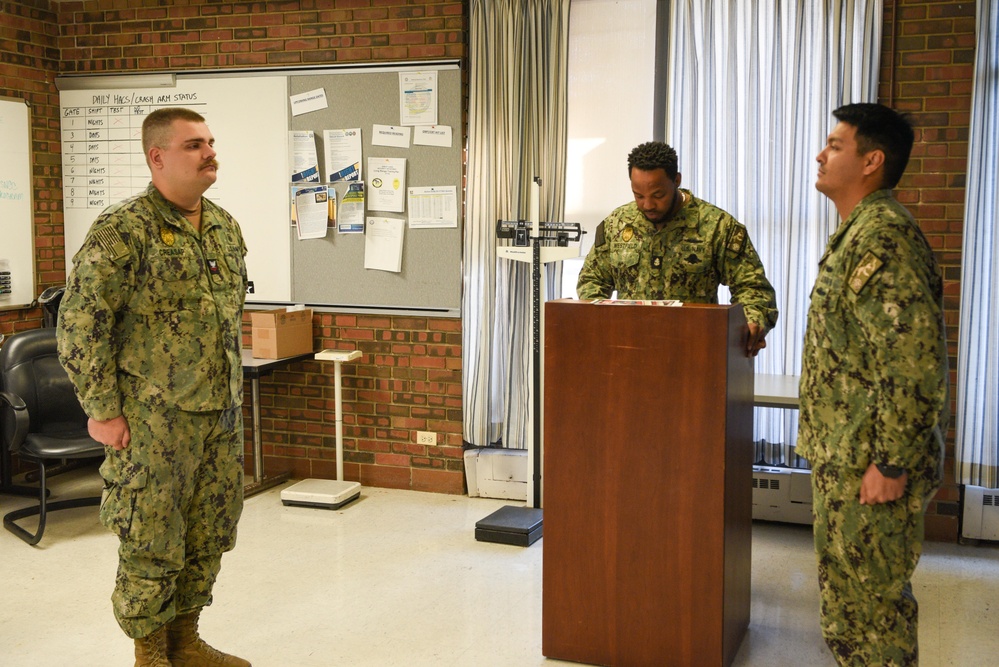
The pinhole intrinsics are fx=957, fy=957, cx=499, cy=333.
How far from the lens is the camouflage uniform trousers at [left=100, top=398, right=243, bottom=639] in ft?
9.46

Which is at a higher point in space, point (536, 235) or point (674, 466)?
point (536, 235)

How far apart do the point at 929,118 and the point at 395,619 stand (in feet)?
10.7

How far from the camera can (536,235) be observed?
4660 millimetres

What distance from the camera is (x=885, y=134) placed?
2.47 m

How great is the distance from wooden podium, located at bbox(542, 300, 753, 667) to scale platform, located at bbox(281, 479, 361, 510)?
211cm

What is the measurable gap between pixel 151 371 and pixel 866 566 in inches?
83.0

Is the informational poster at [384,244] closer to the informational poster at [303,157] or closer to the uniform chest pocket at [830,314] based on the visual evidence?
the informational poster at [303,157]

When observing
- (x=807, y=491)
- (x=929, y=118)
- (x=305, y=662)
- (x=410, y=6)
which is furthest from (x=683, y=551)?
(x=410, y=6)

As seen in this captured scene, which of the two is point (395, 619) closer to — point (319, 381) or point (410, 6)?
point (319, 381)

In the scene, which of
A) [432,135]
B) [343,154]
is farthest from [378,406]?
[432,135]

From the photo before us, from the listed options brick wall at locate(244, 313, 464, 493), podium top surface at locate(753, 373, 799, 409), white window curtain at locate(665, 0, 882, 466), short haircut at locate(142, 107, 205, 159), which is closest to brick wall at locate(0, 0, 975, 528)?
brick wall at locate(244, 313, 464, 493)

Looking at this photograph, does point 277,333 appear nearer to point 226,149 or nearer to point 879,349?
point 226,149

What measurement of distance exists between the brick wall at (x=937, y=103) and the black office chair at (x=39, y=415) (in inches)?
161

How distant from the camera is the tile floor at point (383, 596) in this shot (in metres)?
3.41
